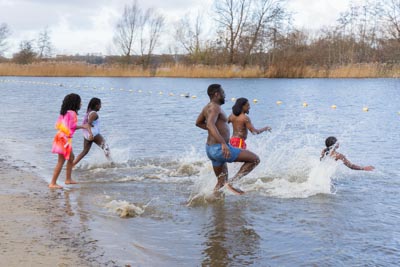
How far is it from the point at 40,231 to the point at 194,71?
1859 inches

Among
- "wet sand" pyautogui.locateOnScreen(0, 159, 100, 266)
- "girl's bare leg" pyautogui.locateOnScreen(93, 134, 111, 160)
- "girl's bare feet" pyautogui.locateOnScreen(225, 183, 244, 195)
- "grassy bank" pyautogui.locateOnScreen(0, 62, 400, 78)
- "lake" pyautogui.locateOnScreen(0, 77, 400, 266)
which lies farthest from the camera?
"grassy bank" pyautogui.locateOnScreen(0, 62, 400, 78)

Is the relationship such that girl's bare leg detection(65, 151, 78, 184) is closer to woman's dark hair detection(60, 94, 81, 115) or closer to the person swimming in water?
woman's dark hair detection(60, 94, 81, 115)

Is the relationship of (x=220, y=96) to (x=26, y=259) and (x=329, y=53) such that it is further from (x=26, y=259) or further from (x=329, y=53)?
(x=329, y=53)

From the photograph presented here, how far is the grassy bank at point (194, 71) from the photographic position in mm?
49881

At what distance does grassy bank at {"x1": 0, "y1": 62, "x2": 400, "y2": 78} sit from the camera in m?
49.9

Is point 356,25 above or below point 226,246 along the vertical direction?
above

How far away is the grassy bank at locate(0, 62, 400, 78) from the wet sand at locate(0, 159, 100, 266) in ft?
129

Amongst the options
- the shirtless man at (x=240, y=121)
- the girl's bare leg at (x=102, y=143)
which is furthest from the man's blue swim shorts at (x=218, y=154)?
the girl's bare leg at (x=102, y=143)

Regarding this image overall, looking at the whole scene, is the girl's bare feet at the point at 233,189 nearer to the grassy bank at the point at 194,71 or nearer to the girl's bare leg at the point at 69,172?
the girl's bare leg at the point at 69,172

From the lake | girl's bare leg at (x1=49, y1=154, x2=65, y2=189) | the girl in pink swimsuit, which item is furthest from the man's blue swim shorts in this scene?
girl's bare leg at (x1=49, y1=154, x2=65, y2=189)

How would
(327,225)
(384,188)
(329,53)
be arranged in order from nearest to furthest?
(327,225), (384,188), (329,53)

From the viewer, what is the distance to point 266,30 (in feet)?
209

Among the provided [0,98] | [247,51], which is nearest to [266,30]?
[247,51]

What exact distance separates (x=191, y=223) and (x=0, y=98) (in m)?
28.2
